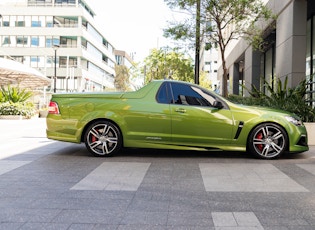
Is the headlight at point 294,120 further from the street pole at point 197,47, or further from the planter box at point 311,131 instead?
the street pole at point 197,47

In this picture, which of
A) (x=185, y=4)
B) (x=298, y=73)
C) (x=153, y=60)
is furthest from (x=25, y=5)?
(x=298, y=73)

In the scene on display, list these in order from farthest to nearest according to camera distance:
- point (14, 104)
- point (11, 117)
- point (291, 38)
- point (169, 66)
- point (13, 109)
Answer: point (169, 66), point (14, 104), point (13, 109), point (11, 117), point (291, 38)

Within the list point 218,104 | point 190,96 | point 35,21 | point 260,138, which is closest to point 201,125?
point 218,104

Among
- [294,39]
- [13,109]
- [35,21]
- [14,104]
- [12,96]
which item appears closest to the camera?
[294,39]

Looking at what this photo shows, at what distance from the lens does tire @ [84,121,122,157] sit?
25.2 ft

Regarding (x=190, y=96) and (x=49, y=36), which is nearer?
(x=190, y=96)

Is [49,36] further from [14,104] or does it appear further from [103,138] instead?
[103,138]

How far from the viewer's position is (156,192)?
486cm

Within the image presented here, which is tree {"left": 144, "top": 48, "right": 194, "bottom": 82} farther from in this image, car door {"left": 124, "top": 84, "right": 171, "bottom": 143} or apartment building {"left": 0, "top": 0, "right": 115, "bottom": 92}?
car door {"left": 124, "top": 84, "right": 171, "bottom": 143}

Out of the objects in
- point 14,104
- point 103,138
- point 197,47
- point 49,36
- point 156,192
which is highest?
point 49,36

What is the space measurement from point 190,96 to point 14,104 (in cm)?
2130

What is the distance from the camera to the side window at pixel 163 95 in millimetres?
7730

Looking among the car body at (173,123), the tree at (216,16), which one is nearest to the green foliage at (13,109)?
the tree at (216,16)

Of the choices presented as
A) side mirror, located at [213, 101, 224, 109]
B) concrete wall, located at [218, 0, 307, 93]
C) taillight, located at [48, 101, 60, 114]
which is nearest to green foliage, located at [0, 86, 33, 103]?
concrete wall, located at [218, 0, 307, 93]
